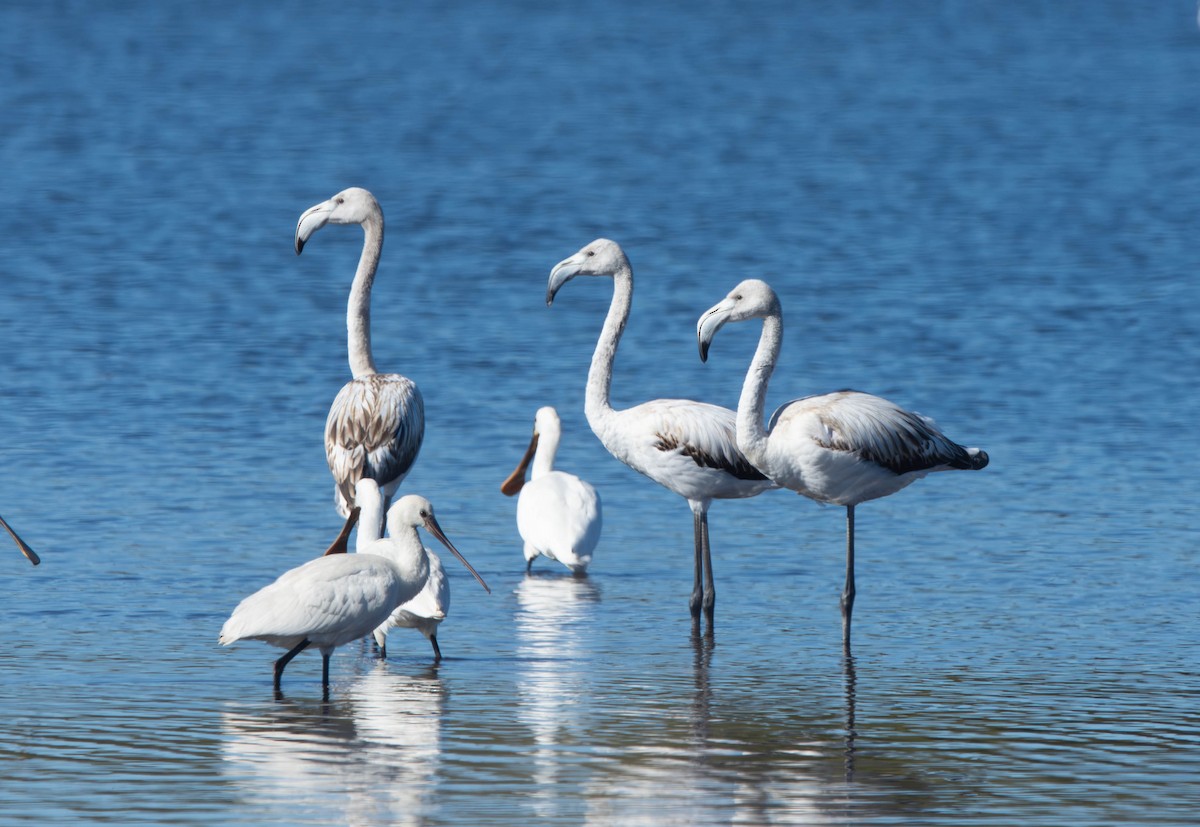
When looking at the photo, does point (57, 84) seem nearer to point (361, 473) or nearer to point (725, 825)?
point (361, 473)

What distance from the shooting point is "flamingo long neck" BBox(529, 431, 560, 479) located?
13953mm

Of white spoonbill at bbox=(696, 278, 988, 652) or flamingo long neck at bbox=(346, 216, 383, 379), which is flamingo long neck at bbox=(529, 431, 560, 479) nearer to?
flamingo long neck at bbox=(346, 216, 383, 379)

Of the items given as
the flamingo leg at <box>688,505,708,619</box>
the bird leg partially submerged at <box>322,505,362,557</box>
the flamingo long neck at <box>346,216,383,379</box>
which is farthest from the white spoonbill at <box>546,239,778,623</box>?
the flamingo long neck at <box>346,216,383,379</box>

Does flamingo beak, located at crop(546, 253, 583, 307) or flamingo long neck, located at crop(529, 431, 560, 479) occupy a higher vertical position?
flamingo beak, located at crop(546, 253, 583, 307)

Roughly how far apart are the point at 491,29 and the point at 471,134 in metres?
18.8

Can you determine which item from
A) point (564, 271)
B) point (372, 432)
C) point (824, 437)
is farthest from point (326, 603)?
point (564, 271)

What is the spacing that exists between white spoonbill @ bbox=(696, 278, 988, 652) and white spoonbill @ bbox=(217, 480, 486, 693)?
6.35 feet

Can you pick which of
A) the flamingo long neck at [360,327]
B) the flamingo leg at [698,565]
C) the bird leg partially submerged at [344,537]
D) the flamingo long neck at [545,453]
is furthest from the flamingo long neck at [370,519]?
the flamingo long neck at [545,453]

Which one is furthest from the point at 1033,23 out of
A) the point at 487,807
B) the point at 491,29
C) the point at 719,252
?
the point at 487,807

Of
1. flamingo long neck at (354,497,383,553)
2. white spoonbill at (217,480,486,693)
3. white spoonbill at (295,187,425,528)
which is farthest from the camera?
white spoonbill at (295,187,425,528)

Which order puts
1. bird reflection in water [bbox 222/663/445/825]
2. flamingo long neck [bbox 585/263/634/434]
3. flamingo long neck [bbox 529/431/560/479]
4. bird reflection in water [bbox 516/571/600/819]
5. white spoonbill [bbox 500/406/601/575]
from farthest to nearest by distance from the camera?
1. flamingo long neck [bbox 529/431/560/479]
2. white spoonbill [bbox 500/406/601/575]
3. flamingo long neck [bbox 585/263/634/434]
4. bird reflection in water [bbox 516/571/600/819]
5. bird reflection in water [bbox 222/663/445/825]

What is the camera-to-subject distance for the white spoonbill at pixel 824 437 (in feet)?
35.0

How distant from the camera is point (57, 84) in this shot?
44.2 metres

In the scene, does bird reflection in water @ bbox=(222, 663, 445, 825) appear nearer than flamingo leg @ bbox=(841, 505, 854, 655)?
Yes
